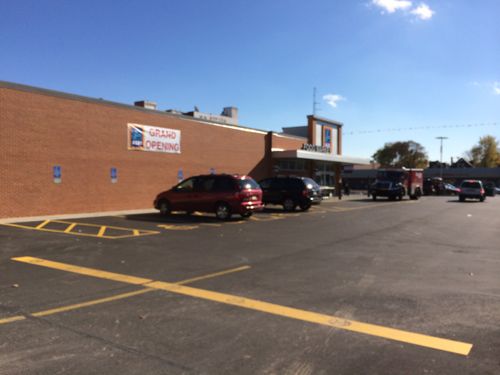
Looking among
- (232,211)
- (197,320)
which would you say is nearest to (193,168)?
(232,211)

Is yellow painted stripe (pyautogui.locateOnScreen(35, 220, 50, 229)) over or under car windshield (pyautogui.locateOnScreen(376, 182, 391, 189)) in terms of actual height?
under

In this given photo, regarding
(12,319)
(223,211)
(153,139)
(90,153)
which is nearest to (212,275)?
(12,319)

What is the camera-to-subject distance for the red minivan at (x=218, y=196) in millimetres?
16500

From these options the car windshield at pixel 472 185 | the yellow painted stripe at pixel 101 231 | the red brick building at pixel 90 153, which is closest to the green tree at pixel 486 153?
the car windshield at pixel 472 185

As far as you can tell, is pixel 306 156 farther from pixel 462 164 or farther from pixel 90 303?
pixel 462 164

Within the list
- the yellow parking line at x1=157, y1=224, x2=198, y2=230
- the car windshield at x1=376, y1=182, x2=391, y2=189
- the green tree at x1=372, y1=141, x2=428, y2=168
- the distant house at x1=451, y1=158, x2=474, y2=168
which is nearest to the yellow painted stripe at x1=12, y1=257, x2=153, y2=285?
the yellow parking line at x1=157, y1=224, x2=198, y2=230

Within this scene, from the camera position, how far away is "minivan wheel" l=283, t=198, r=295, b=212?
21.9m

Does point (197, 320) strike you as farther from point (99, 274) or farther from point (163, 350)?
point (99, 274)

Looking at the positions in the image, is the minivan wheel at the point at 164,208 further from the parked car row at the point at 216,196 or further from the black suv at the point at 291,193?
the black suv at the point at 291,193

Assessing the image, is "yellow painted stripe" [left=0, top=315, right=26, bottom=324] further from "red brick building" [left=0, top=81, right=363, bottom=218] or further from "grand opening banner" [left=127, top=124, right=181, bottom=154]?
"grand opening banner" [left=127, top=124, right=181, bottom=154]

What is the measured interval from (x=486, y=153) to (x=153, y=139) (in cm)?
10670

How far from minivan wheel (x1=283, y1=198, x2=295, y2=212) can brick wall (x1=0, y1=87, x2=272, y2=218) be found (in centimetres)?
638

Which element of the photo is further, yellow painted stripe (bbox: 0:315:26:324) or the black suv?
the black suv

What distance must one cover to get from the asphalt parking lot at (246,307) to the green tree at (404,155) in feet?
294
